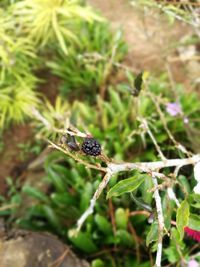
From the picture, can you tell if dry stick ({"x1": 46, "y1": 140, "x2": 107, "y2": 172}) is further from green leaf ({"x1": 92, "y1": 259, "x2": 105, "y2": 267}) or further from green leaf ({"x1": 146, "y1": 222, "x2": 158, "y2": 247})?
green leaf ({"x1": 92, "y1": 259, "x2": 105, "y2": 267})

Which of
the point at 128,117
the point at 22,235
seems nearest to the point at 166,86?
the point at 128,117

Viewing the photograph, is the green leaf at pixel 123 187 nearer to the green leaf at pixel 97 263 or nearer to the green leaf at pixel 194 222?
the green leaf at pixel 194 222

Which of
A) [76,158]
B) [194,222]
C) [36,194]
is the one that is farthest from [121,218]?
[76,158]

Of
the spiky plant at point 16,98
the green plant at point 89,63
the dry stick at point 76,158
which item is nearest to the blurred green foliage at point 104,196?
the spiky plant at point 16,98

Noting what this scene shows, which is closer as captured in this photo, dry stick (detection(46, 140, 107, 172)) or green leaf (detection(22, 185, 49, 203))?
dry stick (detection(46, 140, 107, 172))

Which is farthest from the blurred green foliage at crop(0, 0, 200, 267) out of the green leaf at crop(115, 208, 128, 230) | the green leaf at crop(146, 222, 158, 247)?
the green leaf at crop(146, 222, 158, 247)
